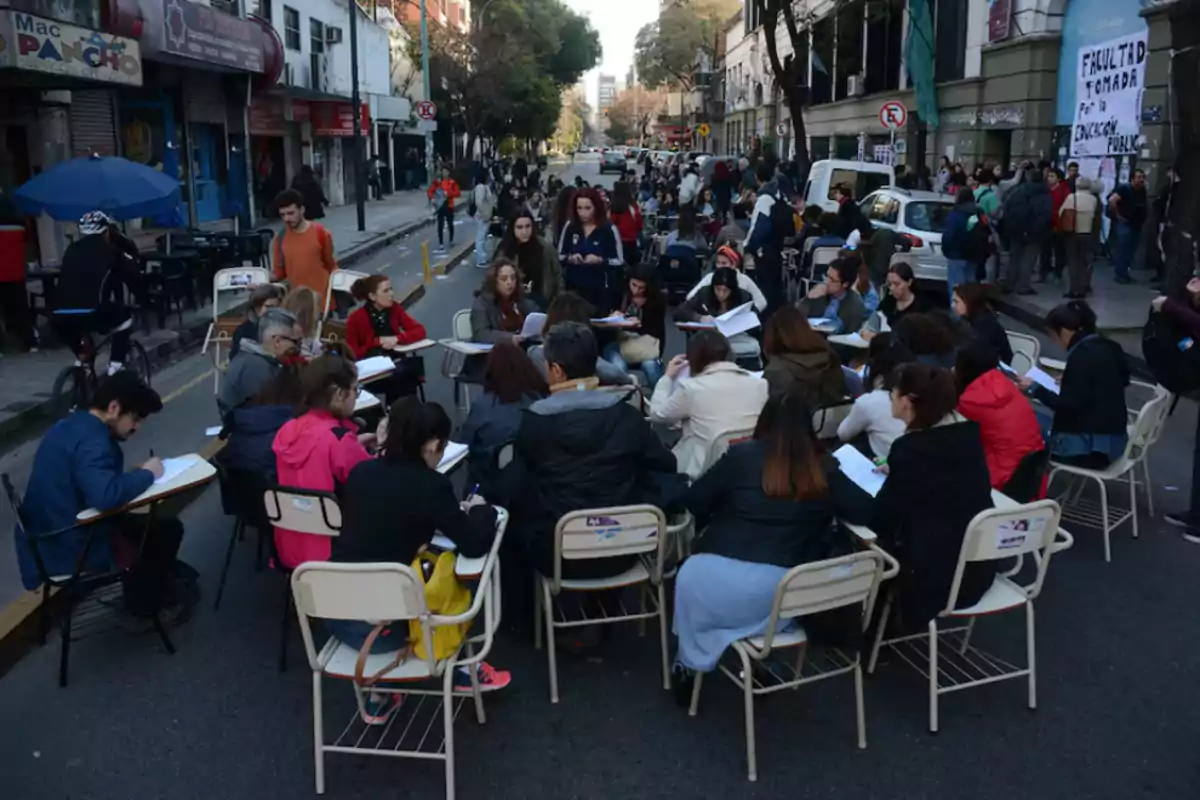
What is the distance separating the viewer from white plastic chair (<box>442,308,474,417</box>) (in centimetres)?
851

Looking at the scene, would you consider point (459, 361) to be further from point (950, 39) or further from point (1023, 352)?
point (950, 39)

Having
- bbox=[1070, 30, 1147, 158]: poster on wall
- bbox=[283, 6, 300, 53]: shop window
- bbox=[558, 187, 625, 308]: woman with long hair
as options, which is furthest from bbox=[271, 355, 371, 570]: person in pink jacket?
bbox=[283, 6, 300, 53]: shop window

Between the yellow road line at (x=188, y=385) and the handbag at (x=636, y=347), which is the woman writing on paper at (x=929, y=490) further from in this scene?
the yellow road line at (x=188, y=385)

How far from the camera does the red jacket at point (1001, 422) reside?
5.27 m

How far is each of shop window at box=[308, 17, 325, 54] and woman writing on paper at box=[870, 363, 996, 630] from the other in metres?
31.9

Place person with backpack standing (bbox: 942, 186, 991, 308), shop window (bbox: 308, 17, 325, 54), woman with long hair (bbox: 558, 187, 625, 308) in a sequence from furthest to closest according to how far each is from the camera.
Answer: shop window (bbox: 308, 17, 325, 54)
person with backpack standing (bbox: 942, 186, 991, 308)
woman with long hair (bbox: 558, 187, 625, 308)

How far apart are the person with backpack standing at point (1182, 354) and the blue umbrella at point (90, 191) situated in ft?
30.9

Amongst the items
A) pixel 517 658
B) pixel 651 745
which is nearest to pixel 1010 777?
pixel 651 745

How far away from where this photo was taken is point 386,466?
3.95 m

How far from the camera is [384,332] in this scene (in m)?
7.91

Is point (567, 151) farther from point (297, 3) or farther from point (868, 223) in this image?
point (868, 223)

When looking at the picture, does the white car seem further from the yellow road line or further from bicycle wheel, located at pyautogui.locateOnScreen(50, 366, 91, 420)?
bicycle wheel, located at pyautogui.locateOnScreen(50, 366, 91, 420)

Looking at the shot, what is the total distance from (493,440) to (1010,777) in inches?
105

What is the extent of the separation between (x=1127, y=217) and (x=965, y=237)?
4.20 metres
